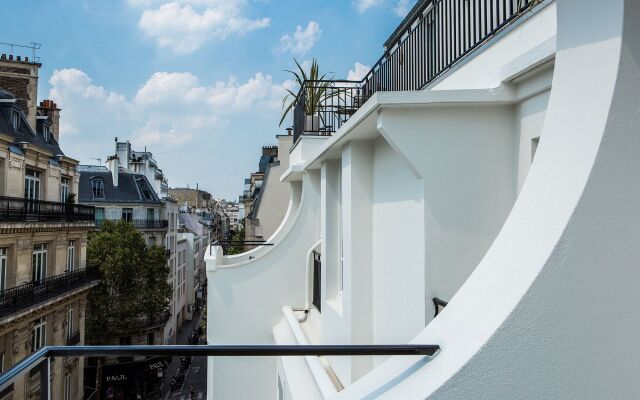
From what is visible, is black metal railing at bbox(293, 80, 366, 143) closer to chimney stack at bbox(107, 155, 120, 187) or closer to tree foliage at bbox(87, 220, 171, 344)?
tree foliage at bbox(87, 220, 171, 344)

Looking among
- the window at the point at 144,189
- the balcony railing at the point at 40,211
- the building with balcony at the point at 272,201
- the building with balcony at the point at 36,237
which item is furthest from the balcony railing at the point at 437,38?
the window at the point at 144,189

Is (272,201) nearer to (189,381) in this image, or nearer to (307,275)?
(307,275)

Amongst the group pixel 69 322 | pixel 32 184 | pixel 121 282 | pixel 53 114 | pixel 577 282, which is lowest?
Answer: pixel 69 322

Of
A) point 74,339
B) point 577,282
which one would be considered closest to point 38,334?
point 74,339

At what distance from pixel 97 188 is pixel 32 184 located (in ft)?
60.4

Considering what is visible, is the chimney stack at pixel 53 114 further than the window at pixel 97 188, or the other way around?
the window at pixel 97 188

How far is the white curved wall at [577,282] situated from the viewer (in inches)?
62.2

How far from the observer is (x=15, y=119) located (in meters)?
19.7

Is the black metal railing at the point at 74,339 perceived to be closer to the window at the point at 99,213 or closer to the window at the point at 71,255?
the window at the point at 71,255

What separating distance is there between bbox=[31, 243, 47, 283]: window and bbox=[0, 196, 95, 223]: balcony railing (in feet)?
4.29

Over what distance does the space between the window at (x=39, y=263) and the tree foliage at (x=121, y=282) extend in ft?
26.6

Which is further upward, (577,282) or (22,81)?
(22,81)

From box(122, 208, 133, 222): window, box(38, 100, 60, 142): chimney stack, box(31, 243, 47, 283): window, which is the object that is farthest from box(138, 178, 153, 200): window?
box(31, 243, 47, 283): window

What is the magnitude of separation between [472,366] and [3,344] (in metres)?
20.2
